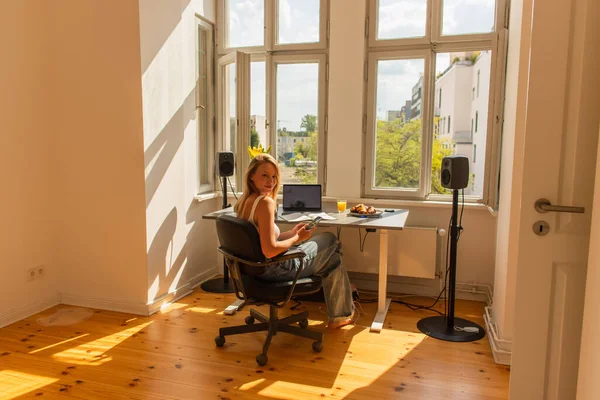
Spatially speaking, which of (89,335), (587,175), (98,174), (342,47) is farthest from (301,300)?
(587,175)

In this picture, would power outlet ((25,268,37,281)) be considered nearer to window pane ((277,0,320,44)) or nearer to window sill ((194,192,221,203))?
window sill ((194,192,221,203))

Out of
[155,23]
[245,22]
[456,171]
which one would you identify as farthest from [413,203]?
[155,23]

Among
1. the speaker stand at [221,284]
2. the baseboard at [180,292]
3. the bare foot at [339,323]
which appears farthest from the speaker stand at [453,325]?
the baseboard at [180,292]

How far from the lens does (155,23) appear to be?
3.47 m

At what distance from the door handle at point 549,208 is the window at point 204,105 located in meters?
3.24

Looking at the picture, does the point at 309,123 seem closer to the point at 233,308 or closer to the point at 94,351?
the point at 233,308

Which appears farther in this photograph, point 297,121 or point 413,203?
point 297,121

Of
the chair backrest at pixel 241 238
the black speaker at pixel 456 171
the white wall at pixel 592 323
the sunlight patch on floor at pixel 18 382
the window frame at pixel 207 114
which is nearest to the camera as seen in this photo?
the white wall at pixel 592 323

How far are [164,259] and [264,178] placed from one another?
144 centimetres

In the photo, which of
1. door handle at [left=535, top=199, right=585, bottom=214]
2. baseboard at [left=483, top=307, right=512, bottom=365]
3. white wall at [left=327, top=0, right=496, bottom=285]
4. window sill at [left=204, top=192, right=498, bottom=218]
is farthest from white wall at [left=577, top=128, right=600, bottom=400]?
white wall at [left=327, top=0, right=496, bottom=285]

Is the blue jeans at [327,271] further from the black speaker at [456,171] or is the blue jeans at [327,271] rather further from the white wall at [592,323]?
the white wall at [592,323]

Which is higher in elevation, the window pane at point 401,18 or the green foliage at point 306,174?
the window pane at point 401,18

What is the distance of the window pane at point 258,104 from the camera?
4.41 meters

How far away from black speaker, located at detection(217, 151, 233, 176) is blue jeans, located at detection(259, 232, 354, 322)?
1246 millimetres
